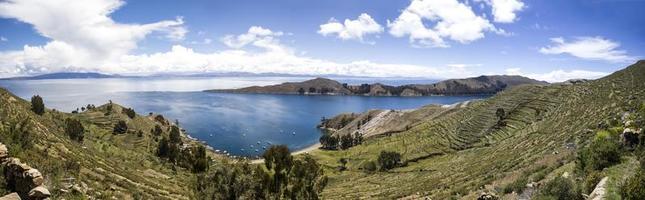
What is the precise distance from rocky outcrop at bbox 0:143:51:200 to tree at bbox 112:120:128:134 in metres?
121

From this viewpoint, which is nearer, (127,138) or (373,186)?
(373,186)

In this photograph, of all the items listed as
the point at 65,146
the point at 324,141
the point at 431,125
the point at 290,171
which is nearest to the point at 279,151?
the point at 290,171

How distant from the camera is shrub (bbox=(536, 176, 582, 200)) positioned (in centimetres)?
2314

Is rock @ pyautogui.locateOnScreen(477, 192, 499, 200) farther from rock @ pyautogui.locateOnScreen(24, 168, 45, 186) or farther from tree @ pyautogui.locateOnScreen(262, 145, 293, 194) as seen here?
rock @ pyautogui.locateOnScreen(24, 168, 45, 186)

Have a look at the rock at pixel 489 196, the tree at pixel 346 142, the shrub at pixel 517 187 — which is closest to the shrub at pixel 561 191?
the rock at pixel 489 196

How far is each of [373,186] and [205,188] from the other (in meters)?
35.1

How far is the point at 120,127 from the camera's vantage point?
13750 centimetres

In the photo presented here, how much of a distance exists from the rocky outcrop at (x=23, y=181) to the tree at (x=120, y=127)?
12132 cm

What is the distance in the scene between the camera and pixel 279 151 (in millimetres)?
55562

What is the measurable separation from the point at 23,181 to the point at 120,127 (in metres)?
126

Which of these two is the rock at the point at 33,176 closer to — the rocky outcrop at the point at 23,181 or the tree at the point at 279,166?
the rocky outcrop at the point at 23,181

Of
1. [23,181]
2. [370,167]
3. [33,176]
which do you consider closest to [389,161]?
[370,167]

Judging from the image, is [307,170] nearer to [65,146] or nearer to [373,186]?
→ [373,186]

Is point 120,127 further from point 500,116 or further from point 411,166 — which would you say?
point 500,116
